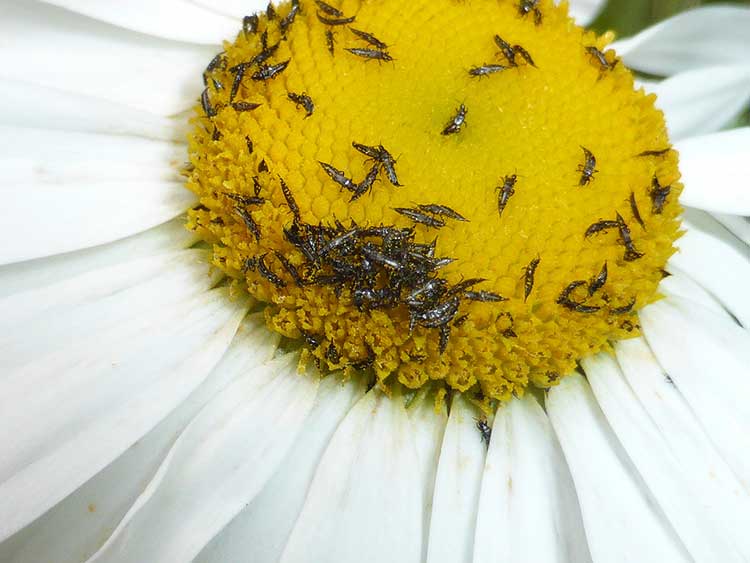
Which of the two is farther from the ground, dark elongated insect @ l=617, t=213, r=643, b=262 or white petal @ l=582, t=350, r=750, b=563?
dark elongated insect @ l=617, t=213, r=643, b=262

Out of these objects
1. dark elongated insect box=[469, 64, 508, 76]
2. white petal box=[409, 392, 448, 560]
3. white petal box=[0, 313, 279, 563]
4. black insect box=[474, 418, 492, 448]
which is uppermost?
dark elongated insect box=[469, 64, 508, 76]

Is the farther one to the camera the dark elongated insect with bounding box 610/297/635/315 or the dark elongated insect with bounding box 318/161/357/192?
the dark elongated insect with bounding box 610/297/635/315

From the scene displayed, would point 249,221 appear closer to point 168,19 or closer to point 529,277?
point 529,277

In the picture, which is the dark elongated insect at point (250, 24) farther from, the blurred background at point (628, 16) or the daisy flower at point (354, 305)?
the blurred background at point (628, 16)

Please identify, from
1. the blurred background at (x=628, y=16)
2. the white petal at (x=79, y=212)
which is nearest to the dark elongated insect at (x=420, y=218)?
the white petal at (x=79, y=212)

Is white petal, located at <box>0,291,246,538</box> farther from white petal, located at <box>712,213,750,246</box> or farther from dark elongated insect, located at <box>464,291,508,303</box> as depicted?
white petal, located at <box>712,213,750,246</box>

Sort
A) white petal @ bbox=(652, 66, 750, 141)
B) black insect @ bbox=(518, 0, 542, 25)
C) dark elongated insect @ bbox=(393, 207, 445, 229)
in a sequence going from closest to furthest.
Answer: dark elongated insect @ bbox=(393, 207, 445, 229) < black insect @ bbox=(518, 0, 542, 25) < white petal @ bbox=(652, 66, 750, 141)

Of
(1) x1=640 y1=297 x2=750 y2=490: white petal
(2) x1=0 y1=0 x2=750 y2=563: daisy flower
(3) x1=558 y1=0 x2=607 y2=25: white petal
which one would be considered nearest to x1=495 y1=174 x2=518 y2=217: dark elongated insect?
(2) x1=0 y1=0 x2=750 y2=563: daisy flower
